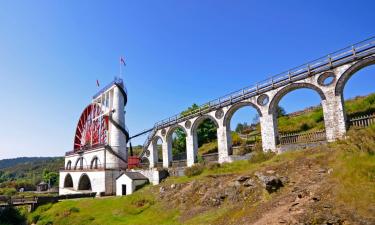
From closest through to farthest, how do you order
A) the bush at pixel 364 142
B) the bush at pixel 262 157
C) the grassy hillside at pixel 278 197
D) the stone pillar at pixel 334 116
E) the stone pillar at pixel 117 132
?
the grassy hillside at pixel 278 197, the bush at pixel 364 142, the stone pillar at pixel 334 116, the bush at pixel 262 157, the stone pillar at pixel 117 132

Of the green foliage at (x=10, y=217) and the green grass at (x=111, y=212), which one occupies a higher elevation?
the green grass at (x=111, y=212)

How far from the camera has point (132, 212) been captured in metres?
20.9

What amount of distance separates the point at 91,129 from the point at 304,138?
38.6m

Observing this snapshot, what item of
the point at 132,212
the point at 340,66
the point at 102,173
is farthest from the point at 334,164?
the point at 102,173

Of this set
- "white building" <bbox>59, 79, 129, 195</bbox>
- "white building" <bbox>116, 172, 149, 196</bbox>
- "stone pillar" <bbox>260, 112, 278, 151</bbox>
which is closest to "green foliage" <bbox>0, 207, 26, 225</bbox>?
"white building" <bbox>59, 79, 129, 195</bbox>

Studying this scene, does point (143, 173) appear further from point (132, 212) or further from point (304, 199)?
point (304, 199)

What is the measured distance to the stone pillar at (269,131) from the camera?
24047 millimetres

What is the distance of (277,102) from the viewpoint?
24.6m

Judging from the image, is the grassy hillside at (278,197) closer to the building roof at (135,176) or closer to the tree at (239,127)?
the building roof at (135,176)

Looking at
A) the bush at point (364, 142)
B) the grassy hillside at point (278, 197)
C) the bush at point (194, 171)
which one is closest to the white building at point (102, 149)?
the grassy hillside at point (278, 197)

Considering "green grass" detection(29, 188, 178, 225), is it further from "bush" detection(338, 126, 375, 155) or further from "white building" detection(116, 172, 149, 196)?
"bush" detection(338, 126, 375, 155)

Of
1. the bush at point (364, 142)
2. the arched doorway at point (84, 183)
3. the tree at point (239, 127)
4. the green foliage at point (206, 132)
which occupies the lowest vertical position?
the arched doorway at point (84, 183)

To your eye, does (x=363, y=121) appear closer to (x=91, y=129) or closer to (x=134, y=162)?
(x=134, y=162)

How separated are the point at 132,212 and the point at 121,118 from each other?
23.0 m
